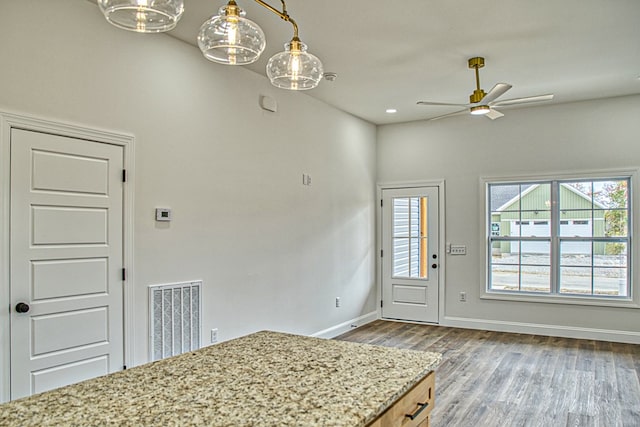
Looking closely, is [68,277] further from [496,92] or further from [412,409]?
[496,92]

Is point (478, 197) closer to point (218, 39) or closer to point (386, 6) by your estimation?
point (386, 6)

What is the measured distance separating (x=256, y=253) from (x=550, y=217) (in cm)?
399

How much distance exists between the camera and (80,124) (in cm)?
318

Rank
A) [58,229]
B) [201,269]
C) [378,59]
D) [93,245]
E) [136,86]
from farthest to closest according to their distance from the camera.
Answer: [378,59]
[201,269]
[136,86]
[93,245]
[58,229]

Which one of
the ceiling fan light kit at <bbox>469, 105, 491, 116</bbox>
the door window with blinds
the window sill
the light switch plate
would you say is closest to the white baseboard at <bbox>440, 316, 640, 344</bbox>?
the window sill

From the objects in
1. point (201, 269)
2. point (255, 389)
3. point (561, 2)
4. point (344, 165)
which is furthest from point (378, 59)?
point (255, 389)

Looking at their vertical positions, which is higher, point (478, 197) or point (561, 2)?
point (561, 2)

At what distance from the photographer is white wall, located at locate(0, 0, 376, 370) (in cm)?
308

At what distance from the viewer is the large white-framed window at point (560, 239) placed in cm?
576

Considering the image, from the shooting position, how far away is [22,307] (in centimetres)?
286

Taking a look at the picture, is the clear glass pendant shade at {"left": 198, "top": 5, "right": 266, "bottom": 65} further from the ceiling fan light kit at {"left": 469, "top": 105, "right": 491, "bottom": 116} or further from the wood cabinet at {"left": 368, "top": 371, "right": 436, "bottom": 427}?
the ceiling fan light kit at {"left": 469, "top": 105, "right": 491, "bottom": 116}

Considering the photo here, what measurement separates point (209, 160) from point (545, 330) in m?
4.82

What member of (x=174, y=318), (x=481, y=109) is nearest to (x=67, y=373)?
(x=174, y=318)

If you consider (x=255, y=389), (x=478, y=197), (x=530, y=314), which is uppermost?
(x=478, y=197)
